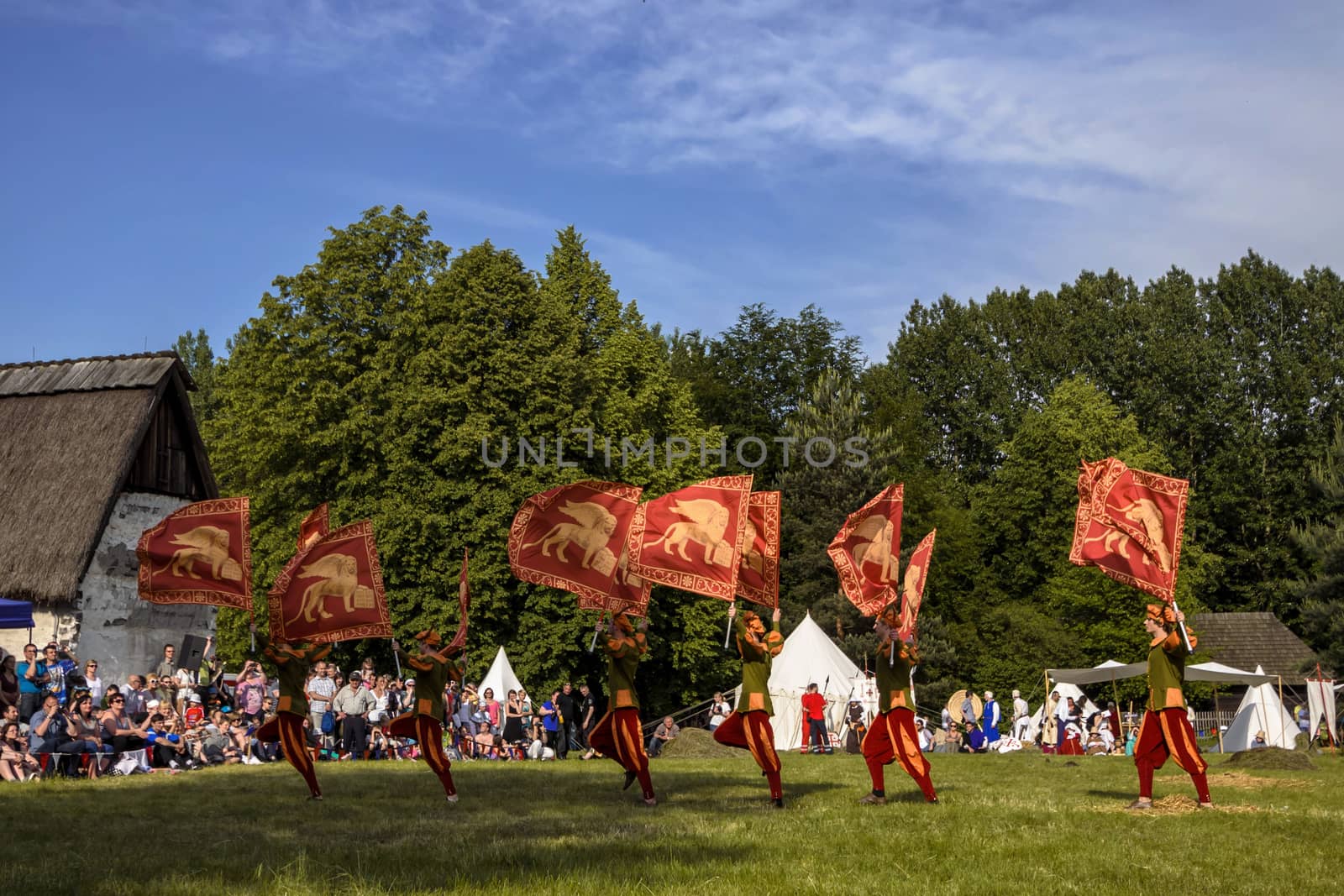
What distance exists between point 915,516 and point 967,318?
18.9m

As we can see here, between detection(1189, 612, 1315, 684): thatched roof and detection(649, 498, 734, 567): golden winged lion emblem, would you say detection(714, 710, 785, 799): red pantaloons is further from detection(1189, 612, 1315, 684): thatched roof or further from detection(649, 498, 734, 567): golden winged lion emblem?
detection(1189, 612, 1315, 684): thatched roof

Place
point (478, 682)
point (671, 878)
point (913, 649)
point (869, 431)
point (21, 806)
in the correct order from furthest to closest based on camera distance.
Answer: point (869, 431) → point (478, 682) → point (913, 649) → point (21, 806) → point (671, 878)

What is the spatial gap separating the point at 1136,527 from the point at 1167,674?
6.37ft

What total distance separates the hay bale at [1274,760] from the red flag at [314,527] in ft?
54.9

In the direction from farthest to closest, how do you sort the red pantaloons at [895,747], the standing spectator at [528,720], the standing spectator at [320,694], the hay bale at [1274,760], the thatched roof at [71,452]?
1. the standing spectator at [528,720]
2. the thatched roof at [71,452]
3. the standing spectator at [320,694]
4. the hay bale at [1274,760]
5. the red pantaloons at [895,747]

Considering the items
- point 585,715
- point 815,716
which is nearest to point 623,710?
point 815,716

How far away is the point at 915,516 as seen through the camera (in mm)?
64938

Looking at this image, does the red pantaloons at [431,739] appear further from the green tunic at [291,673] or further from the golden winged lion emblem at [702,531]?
the golden winged lion emblem at [702,531]

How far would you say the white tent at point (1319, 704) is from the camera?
4147cm

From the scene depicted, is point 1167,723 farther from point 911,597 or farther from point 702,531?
point 702,531

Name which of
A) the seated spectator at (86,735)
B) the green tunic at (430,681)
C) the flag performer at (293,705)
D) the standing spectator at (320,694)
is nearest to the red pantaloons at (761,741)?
the green tunic at (430,681)

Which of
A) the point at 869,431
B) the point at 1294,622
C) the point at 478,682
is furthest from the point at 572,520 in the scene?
the point at 1294,622

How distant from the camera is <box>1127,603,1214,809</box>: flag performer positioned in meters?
16.0

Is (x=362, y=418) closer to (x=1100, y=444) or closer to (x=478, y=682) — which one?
(x=478, y=682)
